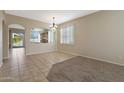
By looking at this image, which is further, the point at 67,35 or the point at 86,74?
the point at 67,35

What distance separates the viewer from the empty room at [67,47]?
3.08 m

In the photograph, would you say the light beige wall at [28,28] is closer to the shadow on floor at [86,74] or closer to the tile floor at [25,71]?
the tile floor at [25,71]

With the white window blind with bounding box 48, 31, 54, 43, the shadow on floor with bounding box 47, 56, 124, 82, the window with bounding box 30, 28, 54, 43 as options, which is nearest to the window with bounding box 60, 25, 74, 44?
the white window blind with bounding box 48, 31, 54, 43

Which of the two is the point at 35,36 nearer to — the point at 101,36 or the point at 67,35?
the point at 67,35

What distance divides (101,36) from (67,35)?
321 cm

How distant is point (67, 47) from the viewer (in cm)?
773

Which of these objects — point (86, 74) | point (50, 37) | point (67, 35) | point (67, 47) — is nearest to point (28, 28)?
point (50, 37)

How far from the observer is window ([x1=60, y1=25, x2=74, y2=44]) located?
7.20 metres

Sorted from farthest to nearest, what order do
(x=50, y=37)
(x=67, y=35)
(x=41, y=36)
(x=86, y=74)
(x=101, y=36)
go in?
(x=50, y=37), (x=41, y=36), (x=67, y=35), (x=101, y=36), (x=86, y=74)

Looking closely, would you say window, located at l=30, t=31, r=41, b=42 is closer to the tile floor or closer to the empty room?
the empty room

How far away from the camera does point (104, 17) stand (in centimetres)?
476
